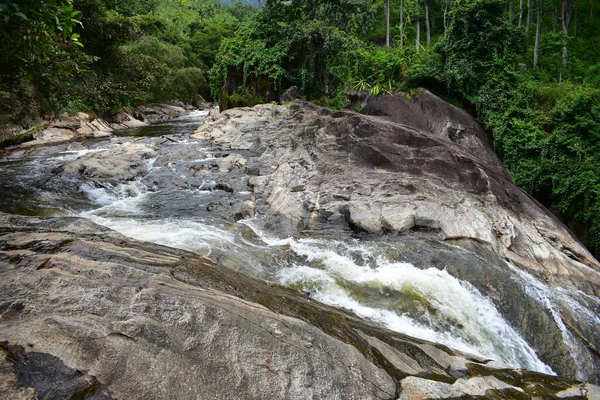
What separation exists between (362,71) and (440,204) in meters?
11.8

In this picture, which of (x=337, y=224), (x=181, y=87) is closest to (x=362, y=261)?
(x=337, y=224)

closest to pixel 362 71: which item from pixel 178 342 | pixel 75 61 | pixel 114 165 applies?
pixel 114 165

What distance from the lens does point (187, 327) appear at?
2826 mm

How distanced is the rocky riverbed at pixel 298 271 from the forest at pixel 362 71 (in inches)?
65.1

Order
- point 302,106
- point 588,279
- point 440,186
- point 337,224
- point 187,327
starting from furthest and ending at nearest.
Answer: point 302,106
point 440,186
point 337,224
point 588,279
point 187,327

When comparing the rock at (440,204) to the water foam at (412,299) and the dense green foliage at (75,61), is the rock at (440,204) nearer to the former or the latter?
the water foam at (412,299)

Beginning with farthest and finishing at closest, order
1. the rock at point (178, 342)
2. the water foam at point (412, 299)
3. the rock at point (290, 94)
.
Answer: the rock at point (290, 94)
the water foam at point (412, 299)
the rock at point (178, 342)

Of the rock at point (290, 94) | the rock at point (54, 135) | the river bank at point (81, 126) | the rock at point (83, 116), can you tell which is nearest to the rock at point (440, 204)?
the rock at point (290, 94)

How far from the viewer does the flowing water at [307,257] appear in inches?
221

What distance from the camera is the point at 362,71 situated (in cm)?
1805

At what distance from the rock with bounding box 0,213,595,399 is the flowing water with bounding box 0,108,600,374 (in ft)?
5.00

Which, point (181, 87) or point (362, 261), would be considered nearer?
point (362, 261)

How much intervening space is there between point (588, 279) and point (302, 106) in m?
13.4

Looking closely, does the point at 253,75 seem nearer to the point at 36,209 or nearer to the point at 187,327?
the point at 36,209
